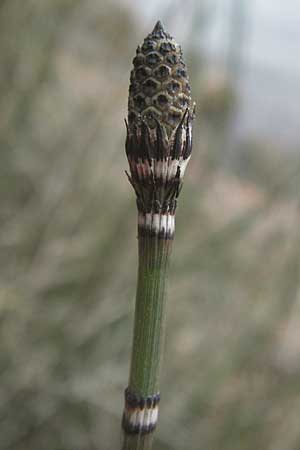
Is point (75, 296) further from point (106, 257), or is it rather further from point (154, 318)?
point (154, 318)

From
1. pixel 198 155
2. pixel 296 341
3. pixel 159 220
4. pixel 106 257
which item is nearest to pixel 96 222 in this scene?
pixel 106 257

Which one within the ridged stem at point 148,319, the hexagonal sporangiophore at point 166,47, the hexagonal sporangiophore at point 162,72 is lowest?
the ridged stem at point 148,319

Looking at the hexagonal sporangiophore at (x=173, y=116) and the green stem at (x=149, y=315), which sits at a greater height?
the hexagonal sporangiophore at (x=173, y=116)

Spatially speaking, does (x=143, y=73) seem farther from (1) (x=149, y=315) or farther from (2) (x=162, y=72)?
(1) (x=149, y=315)

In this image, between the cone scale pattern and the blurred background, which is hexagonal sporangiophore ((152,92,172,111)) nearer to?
the cone scale pattern

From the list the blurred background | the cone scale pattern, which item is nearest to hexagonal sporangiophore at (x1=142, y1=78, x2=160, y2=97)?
the cone scale pattern

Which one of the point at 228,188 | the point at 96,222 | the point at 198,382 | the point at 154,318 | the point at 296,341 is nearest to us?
the point at 154,318

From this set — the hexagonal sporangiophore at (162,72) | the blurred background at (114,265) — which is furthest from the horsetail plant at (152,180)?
the blurred background at (114,265)

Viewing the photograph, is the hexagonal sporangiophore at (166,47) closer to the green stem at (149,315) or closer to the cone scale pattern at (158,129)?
the cone scale pattern at (158,129)
